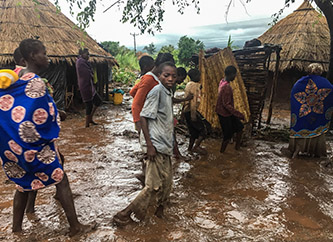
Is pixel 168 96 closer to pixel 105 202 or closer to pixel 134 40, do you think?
pixel 105 202

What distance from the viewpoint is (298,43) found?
31.6 ft

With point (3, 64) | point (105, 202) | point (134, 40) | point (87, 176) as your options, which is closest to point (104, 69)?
point (3, 64)

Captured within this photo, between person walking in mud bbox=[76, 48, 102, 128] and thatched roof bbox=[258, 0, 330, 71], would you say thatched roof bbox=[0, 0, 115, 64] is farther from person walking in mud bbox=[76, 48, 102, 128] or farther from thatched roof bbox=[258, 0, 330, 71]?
thatched roof bbox=[258, 0, 330, 71]

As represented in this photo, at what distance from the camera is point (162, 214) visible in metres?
2.66

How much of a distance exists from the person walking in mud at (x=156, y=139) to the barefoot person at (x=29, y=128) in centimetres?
72

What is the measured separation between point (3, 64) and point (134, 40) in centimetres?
3413

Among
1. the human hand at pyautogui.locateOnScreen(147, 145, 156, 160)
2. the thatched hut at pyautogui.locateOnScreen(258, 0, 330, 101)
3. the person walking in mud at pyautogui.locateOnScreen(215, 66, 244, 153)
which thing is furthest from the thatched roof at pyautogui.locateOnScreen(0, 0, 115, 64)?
the thatched hut at pyautogui.locateOnScreen(258, 0, 330, 101)

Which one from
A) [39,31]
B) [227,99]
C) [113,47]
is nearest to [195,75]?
[227,99]

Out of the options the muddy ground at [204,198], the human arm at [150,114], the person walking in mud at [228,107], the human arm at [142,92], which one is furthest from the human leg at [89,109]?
the human arm at [150,114]

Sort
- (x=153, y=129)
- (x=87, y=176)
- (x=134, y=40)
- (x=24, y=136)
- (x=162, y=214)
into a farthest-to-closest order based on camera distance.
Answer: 1. (x=134, y=40)
2. (x=87, y=176)
3. (x=162, y=214)
4. (x=153, y=129)
5. (x=24, y=136)

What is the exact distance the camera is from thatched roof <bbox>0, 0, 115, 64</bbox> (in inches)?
301

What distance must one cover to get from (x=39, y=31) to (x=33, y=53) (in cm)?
704

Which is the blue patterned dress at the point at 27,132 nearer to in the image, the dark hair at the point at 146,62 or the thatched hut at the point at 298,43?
the dark hair at the point at 146,62

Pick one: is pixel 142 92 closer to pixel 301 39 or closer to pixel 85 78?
pixel 85 78
